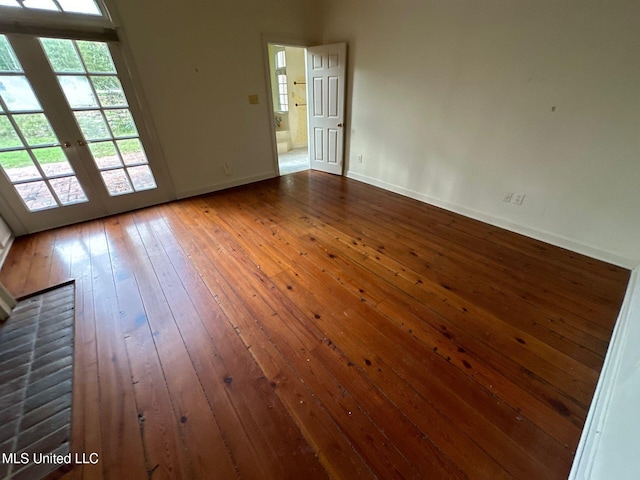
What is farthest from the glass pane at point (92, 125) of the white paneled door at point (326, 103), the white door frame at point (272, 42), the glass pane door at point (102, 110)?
the white paneled door at point (326, 103)

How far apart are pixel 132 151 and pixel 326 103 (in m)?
2.81

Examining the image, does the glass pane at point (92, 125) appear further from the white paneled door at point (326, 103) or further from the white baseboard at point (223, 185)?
the white paneled door at point (326, 103)

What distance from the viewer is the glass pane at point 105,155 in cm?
286

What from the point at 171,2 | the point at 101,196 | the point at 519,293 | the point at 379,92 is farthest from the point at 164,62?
the point at 519,293

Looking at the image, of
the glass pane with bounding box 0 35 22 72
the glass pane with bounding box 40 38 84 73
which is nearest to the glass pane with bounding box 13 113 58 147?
the glass pane with bounding box 0 35 22 72

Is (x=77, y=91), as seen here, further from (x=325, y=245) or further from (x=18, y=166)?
(x=325, y=245)

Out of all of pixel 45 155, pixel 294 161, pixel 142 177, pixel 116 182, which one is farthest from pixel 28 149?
pixel 294 161

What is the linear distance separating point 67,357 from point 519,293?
9.85 ft

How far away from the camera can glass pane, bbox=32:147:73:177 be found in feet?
8.51

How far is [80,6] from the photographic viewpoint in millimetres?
2449

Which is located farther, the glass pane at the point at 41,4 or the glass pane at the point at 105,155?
the glass pane at the point at 105,155

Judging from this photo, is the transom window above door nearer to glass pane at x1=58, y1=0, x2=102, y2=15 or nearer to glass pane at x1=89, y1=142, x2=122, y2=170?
glass pane at x1=58, y1=0, x2=102, y2=15

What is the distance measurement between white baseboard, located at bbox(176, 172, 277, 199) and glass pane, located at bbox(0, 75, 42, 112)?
4.96 ft

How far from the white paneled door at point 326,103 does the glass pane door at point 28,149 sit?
332 centimetres
